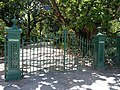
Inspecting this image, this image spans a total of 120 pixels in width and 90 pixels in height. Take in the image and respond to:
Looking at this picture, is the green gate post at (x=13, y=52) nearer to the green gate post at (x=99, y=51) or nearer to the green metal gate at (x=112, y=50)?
the green gate post at (x=99, y=51)

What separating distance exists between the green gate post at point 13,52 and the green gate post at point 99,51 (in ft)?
12.4

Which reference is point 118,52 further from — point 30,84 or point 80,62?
point 30,84

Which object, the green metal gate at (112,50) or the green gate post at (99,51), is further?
the green metal gate at (112,50)

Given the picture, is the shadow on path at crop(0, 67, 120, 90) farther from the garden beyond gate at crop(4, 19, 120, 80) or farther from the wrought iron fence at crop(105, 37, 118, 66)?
the wrought iron fence at crop(105, 37, 118, 66)

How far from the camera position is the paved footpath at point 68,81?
A: 662 centimetres

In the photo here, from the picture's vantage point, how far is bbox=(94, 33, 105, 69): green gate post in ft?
30.0

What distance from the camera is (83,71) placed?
350 inches

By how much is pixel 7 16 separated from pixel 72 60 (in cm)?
1804

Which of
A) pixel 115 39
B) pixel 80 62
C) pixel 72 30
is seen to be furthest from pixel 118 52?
pixel 72 30

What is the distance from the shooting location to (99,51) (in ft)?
30.2

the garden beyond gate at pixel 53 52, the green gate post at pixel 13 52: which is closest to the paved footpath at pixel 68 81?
the green gate post at pixel 13 52

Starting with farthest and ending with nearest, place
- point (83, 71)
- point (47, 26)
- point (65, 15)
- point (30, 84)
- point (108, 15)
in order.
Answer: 1. point (47, 26)
2. point (65, 15)
3. point (108, 15)
4. point (83, 71)
5. point (30, 84)

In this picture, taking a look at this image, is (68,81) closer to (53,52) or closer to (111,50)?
(53,52)

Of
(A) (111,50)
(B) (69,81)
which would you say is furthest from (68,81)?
(A) (111,50)
